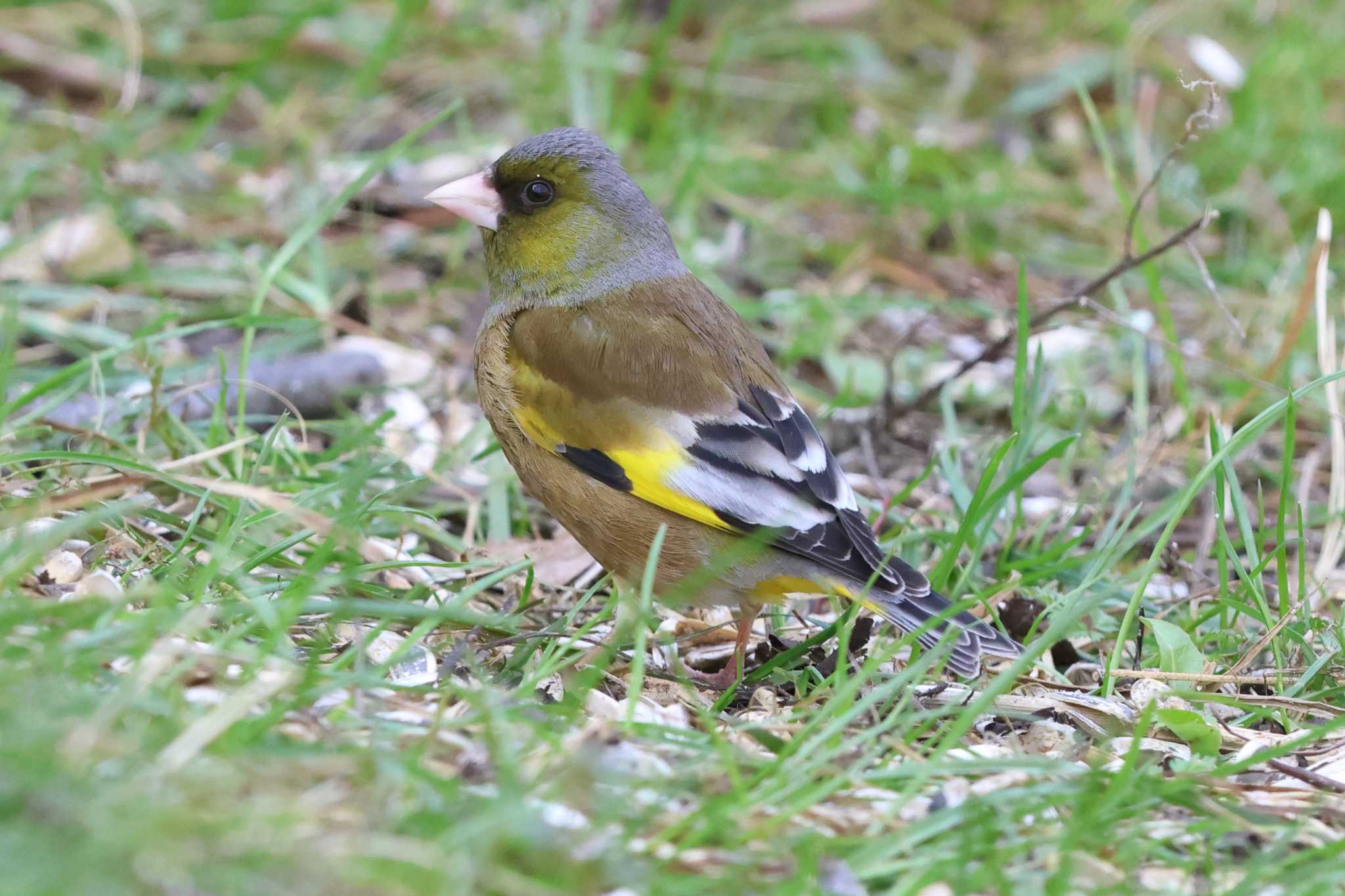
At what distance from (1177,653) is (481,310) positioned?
2759 mm

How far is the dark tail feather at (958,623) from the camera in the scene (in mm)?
Answer: 2947

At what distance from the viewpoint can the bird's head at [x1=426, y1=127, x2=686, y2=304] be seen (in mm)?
3680

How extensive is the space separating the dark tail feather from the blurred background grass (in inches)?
9.2

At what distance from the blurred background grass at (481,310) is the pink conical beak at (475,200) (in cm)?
42

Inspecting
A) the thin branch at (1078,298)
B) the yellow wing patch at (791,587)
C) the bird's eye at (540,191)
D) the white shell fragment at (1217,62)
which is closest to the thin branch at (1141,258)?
the thin branch at (1078,298)

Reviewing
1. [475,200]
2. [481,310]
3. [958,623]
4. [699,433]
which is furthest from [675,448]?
[481,310]

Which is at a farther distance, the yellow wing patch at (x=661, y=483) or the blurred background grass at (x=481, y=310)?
the yellow wing patch at (x=661, y=483)

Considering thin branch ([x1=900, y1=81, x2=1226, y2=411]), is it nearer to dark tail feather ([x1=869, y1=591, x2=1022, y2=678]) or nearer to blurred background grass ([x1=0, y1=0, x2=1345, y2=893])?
blurred background grass ([x1=0, y1=0, x2=1345, y2=893])

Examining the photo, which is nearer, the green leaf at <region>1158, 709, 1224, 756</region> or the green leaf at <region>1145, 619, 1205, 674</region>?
the green leaf at <region>1158, 709, 1224, 756</region>

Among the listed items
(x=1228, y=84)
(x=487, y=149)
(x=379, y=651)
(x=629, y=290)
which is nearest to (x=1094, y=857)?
(x=379, y=651)

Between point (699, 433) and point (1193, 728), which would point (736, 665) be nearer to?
point (699, 433)

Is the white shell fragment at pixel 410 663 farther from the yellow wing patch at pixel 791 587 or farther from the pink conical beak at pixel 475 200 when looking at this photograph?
the pink conical beak at pixel 475 200

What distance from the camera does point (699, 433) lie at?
3.21m

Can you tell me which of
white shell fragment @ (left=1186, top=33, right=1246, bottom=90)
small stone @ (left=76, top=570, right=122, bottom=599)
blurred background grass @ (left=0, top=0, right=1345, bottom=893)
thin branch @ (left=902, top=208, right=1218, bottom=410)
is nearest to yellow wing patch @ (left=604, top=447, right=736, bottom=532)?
blurred background grass @ (left=0, top=0, right=1345, bottom=893)
